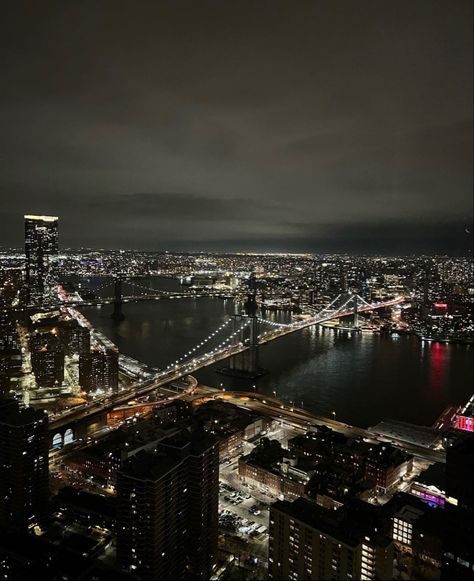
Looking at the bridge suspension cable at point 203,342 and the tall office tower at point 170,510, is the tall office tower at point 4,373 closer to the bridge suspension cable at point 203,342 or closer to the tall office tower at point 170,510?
the bridge suspension cable at point 203,342

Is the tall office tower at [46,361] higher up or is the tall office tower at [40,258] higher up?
the tall office tower at [40,258]

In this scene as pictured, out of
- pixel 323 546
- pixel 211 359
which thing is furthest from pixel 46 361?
pixel 323 546

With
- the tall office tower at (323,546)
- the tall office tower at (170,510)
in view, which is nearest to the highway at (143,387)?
the tall office tower at (170,510)

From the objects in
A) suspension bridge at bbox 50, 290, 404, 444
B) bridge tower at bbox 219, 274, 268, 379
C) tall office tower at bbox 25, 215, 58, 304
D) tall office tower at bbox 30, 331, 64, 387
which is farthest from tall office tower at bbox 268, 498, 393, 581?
tall office tower at bbox 25, 215, 58, 304

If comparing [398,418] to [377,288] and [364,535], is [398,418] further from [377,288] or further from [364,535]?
[377,288]

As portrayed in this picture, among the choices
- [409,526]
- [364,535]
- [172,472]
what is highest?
[172,472]

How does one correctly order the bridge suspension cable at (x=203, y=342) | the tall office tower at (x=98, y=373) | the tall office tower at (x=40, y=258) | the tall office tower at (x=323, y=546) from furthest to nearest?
the tall office tower at (x=40, y=258) → the bridge suspension cable at (x=203, y=342) → the tall office tower at (x=98, y=373) → the tall office tower at (x=323, y=546)

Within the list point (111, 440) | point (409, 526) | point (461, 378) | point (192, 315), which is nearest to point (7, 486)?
point (111, 440)

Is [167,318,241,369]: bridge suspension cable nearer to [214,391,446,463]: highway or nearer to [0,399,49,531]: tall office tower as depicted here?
[214,391,446,463]: highway
